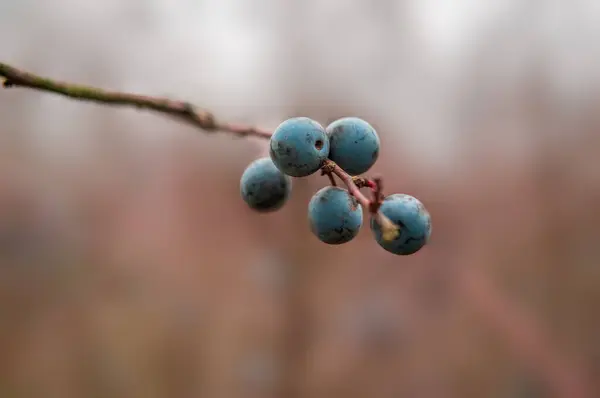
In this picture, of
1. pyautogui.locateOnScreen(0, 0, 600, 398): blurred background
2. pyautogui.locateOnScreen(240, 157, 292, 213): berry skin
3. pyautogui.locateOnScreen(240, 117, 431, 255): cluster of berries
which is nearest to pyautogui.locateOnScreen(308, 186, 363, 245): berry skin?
pyautogui.locateOnScreen(240, 117, 431, 255): cluster of berries

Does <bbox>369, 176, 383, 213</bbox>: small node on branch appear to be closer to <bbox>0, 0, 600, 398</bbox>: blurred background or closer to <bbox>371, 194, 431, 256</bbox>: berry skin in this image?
<bbox>371, 194, 431, 256</bbox>: berry skin

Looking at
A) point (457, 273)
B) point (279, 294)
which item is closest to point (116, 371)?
point (279, 294)

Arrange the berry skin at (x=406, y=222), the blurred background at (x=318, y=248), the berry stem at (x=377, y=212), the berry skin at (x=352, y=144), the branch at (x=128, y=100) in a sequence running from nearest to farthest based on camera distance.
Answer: the berry stem at (x=377, y=212) → the branch at (x=128, y=100) → the berry skin at (x=406, y=222) → the berry skin at (x=352, y=144) → the blurred background at (x=318, y=248)

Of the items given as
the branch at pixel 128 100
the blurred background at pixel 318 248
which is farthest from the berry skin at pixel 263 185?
the blurred background at pixel 318 248

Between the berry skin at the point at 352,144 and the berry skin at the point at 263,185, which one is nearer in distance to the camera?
the berry skin at the point at 352,144

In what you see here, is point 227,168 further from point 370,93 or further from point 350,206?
point 350,206

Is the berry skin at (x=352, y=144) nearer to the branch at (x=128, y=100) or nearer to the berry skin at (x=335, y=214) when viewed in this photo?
the berry skin at (x=335, y=214)
